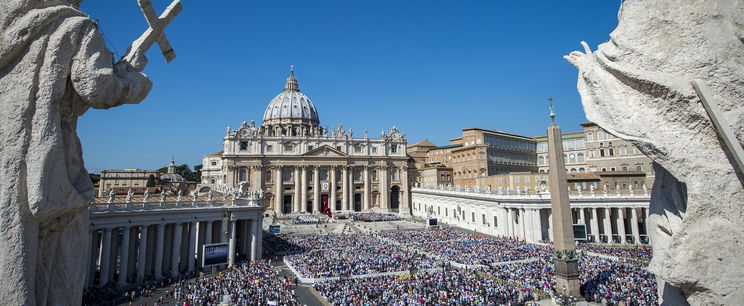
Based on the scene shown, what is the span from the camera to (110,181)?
247 ft

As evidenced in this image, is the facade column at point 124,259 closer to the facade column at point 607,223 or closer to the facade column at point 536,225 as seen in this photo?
the facade column at point 536,225

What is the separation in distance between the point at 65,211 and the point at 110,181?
85764 mm

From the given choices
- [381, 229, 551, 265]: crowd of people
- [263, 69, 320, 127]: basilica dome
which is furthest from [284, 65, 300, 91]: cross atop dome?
[381, 229, 551, 265]: crowd of people

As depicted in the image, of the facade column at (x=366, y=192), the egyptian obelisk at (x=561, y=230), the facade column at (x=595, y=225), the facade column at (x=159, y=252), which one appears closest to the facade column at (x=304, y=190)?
the facade column at (x=366, y=192)

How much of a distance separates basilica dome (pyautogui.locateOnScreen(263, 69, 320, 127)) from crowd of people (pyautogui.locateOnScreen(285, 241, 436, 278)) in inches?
2381

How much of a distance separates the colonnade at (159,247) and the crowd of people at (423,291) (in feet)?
31.1

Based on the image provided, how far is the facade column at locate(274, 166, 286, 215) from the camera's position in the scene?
64.3 meters

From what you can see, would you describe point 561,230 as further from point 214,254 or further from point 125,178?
point 125,178

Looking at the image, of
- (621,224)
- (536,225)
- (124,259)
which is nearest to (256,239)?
(124,259)

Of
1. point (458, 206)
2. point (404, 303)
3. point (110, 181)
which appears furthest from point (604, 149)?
point (110, 181)

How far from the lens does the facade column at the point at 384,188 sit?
70.4 m

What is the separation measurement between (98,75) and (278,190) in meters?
62.2

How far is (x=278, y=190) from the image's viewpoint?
64500 mm

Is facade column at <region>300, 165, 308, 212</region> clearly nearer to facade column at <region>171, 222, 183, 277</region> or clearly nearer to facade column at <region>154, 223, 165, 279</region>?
facade column at <region>171, 222, 183, 277</region>
